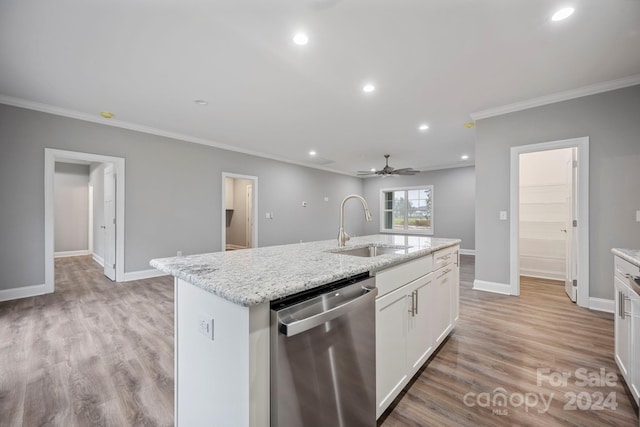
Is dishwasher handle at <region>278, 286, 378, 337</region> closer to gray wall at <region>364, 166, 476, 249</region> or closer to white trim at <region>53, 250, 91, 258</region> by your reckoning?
gray wall at <region>364, 166, 476, 249</region>

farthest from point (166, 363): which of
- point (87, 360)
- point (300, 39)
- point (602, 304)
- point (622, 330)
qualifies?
point (602, 304)

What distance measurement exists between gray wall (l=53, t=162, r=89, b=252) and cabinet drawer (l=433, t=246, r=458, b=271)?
349 inches

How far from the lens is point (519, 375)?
1.86m

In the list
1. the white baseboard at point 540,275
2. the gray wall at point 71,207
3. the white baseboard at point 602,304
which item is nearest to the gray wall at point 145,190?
the gray wall at point 71,207

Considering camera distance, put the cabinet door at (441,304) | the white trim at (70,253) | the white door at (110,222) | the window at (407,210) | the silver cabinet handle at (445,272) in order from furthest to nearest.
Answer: the window at (407,210), the white trim at (70,253), the white door at (110,222), the silver cabinet handle at (445,272), the cabinet door at (441,304)

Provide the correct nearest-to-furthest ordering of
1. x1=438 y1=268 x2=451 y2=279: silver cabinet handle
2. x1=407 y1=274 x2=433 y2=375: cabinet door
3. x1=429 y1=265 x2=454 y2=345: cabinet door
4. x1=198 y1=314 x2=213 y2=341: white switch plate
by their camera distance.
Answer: x1=198 y1=314 x2=213 y2=341: white switch plate → x1=407 y1=274 x2=433 y2=375: cabinet door → x1=429 y1=265 x2=454 y2=345: cabinet door → x1=438 y1=268 x2=451 y2=279: silver cabinet handle

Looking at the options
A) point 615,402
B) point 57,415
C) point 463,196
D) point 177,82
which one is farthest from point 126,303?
point 463,196

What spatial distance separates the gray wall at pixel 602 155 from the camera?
2.91 meters

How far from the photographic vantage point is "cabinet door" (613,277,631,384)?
156 centimetres

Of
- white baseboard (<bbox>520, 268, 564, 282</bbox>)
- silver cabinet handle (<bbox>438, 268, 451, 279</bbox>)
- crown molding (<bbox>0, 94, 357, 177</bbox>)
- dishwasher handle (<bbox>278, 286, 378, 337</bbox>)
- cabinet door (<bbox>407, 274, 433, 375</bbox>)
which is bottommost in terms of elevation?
white baseboard (<bbox>520, 268, 564, 282</bbox>)

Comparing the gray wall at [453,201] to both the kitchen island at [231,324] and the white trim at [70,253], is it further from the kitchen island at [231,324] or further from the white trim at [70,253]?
the white trim at [70,253]

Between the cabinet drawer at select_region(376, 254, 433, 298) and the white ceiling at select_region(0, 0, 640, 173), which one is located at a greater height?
the white ceiling at select_region(0, 0, 640, 173)

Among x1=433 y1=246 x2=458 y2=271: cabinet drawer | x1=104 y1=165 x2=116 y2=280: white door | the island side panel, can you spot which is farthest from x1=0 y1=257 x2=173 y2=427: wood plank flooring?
x1=433 y1=246 x2=458 y2=271: cabinet drawer

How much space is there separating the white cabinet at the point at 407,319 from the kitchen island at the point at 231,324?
132 millimetres
